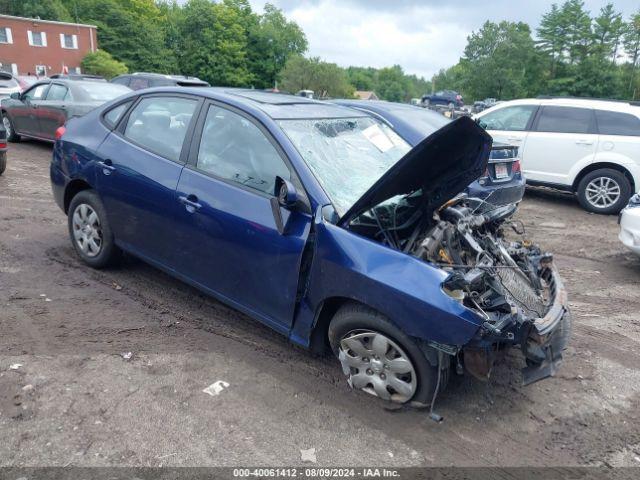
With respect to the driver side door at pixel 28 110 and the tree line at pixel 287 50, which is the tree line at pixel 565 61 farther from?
the driver side door at pixel 28 110

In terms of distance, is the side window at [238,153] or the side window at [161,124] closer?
the side window at [238,153]

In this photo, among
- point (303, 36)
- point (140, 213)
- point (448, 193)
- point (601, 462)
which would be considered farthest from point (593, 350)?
point (303, 36)

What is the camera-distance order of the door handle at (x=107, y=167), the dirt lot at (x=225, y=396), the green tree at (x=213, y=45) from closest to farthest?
the dirt lot at (x=225, y=396) < the door handle at (x=107, y=167) < the green tree at (x=213, y=45)

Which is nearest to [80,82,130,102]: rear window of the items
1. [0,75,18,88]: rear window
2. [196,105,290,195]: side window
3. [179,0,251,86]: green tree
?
[0,75,18,88]: rear window

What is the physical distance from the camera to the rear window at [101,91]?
1004cm

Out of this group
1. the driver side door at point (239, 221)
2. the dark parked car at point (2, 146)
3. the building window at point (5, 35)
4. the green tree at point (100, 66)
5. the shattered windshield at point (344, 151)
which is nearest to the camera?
the driver side door at point (239, 221)

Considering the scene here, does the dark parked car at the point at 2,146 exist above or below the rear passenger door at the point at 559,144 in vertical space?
below

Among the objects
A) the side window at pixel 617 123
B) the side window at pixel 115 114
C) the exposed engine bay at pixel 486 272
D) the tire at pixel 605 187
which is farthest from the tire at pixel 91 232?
the side window at pixel 617 123

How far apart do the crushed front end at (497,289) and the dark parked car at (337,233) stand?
1 centimetres

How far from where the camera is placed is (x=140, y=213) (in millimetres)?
4102

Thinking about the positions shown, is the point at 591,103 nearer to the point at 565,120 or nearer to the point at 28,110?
the point at 565,120

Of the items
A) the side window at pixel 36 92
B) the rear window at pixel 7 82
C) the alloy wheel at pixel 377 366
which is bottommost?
the alloy wheel at pixel 377 366

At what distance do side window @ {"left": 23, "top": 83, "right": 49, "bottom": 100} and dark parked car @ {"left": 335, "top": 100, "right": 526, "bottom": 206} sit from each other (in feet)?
23.3

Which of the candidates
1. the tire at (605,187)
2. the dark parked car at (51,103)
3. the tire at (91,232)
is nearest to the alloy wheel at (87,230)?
the tire at (91,232)
